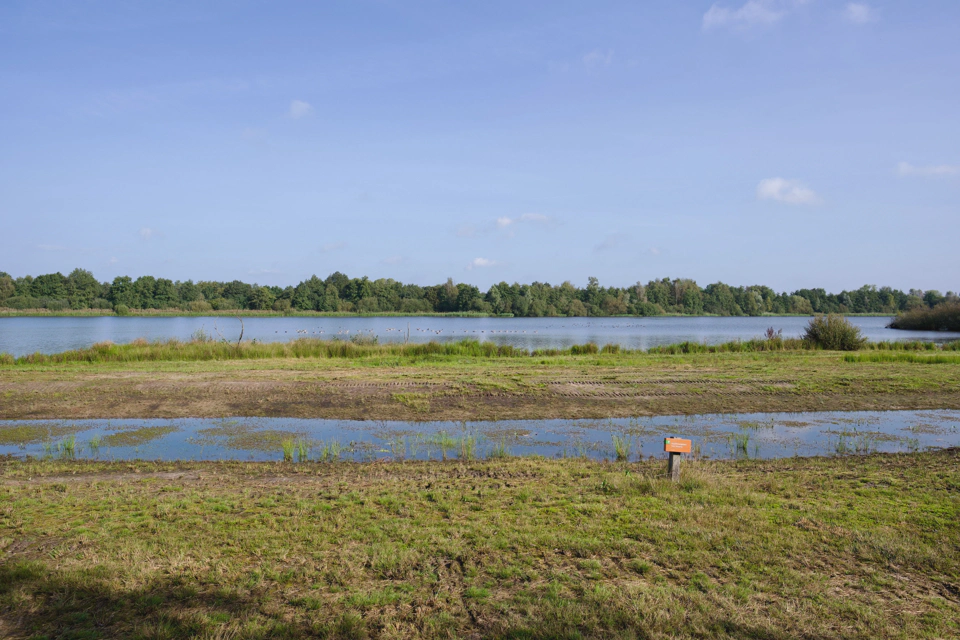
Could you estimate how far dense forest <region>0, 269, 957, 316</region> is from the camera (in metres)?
101

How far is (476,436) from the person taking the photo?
508 inches

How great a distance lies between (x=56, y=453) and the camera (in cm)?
1112

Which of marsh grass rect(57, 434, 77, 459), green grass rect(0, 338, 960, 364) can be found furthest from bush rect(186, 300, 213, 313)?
marsh grass rect(57, 434, 77, 459)

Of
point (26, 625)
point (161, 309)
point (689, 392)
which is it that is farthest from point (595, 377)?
point (161, 309)

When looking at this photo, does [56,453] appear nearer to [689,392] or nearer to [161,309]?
[689,392]

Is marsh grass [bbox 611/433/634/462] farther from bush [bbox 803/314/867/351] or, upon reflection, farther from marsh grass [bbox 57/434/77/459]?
bush [bbox 803/314/867/351]

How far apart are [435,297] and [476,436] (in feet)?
399

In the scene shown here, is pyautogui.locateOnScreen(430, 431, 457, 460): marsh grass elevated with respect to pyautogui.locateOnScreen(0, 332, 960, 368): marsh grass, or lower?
lower

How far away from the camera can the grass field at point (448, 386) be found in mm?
15914

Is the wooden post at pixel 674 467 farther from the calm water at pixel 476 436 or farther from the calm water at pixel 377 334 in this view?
the calm water at pixel 377 334

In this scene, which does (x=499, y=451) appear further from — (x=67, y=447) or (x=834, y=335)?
(x=834, y=335)

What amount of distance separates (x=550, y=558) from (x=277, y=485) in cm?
455

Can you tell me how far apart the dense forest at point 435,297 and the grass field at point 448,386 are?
2973 inches

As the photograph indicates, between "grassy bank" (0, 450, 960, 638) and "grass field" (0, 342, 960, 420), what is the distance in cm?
719
